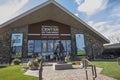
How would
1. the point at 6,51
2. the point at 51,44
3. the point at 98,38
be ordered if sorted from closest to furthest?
the point at 6,51 → the point at 51,44 → the point at 98,38

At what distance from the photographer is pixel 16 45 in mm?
27609

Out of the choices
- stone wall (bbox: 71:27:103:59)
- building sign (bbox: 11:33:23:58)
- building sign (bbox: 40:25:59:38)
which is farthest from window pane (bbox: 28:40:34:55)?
stone wall (bbox: 71:27:103:59)

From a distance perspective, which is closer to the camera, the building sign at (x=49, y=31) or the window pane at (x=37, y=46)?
the window pane at (x=37, y=46)

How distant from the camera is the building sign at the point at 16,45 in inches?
1077

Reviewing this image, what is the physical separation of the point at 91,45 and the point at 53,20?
26.7 ft

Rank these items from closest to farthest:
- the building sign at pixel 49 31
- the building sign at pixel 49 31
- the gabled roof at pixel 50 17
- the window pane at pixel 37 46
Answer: the gabled roof at pixel 50 17
the window pane at pixel 37 46
the building sign at pixel 49 31
the building sign at pixel 49 31

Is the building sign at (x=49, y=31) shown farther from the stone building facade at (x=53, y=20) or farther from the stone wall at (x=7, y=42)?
the stone wall at (x=7, y=42)

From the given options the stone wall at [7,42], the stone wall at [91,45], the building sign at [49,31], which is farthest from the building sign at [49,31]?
the stone wall at [7,42]

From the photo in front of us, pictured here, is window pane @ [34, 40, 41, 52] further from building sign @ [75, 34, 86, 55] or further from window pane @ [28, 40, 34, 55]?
building sign @ [75, 34, 86, 55]

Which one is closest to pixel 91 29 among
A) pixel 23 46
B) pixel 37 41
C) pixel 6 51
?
Answer: pixel 37 41

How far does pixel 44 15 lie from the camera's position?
1101 inches

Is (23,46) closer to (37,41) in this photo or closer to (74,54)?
(37,41)

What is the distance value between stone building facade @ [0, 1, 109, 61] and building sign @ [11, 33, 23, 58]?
0.52m

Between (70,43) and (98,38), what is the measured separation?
5356 mm
